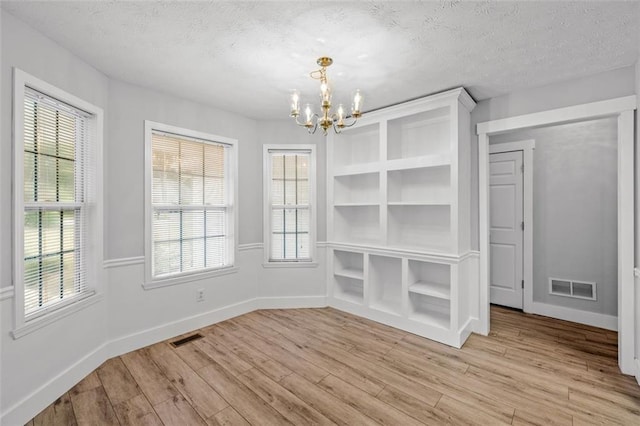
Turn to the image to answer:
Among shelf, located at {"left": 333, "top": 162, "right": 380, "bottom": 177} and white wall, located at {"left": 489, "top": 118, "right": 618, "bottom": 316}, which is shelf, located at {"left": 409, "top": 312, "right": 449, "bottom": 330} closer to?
white wall, located at {"left": 489, "top": 118, "right": 618, "bottom": 316}

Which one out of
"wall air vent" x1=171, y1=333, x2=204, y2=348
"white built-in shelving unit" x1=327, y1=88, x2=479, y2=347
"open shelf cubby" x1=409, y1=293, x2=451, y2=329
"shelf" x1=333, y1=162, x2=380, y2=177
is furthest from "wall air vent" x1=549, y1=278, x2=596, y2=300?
"wall air vent" x1=171, y1=333, x2=204, y2=348

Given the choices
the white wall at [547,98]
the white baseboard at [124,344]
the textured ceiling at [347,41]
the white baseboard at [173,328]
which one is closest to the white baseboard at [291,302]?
the white baseboard at [124,344]

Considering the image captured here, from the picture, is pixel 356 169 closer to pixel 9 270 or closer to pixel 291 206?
pixel 291 206

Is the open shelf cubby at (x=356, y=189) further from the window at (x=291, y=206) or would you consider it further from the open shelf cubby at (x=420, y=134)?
the open shelf cubby at (x=420, y=134)

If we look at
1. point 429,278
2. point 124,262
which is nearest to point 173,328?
point 124,262

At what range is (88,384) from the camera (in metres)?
2.26

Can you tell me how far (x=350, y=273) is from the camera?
385 cm

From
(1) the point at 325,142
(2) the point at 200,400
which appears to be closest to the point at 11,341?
(2) the point at 200,400

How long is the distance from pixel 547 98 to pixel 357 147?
2.10m

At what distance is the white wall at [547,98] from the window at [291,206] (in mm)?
1979

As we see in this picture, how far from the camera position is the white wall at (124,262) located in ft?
5.95

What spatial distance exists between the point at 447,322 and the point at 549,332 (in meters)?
1.19

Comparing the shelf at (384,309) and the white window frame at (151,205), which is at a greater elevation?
the white window frame at (151,205)

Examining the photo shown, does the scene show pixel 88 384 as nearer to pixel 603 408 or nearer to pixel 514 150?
pixel 603 408
